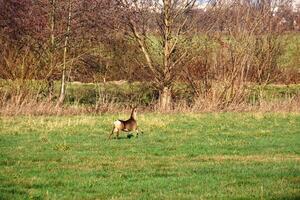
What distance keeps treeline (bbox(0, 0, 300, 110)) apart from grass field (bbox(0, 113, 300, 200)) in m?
8.42

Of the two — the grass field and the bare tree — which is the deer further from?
the bare tree

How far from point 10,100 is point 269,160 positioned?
15879 millimetres

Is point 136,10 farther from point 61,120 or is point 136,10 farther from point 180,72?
point 61,120

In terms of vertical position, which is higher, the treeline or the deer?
the treeline

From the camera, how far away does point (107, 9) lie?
31500 mm

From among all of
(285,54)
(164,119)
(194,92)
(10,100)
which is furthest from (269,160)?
(285,54)

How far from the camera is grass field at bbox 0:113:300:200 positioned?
10000 mm

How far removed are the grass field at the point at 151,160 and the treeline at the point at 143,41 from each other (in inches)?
332

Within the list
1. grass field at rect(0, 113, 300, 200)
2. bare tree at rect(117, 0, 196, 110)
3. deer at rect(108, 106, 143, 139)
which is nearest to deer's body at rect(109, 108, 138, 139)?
deer at rect(108, 106, 143, 139)

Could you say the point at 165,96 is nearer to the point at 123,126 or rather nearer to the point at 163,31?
the point at 163,31

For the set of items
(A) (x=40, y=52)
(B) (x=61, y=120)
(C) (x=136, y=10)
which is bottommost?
(B) (x=61, y=120)

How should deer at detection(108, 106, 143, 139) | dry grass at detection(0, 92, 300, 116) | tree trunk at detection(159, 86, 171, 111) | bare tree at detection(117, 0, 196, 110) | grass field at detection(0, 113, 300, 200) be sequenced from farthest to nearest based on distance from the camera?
1. bare tree at detection(117, 0, 196, 110)
2. tree trunk at detection(159, 86, 171, 111)
3. dry grass at detection(0, 92, 300, 116)
4. deer at detection(108, 106, 143, 139)
5. grass field at detection(0, 113, 300, 200)

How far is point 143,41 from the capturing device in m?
32.4

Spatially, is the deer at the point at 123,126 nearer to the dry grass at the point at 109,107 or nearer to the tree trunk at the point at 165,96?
the dry grass at the point at 109,107
